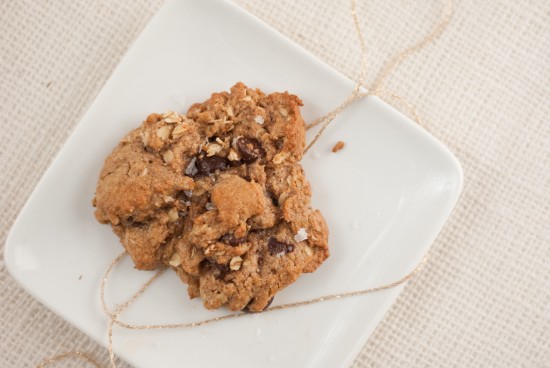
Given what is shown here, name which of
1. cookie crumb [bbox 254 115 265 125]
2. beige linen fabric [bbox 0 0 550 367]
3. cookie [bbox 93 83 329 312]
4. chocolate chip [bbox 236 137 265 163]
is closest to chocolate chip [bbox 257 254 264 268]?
cookie [bbox 93 83 329 312]

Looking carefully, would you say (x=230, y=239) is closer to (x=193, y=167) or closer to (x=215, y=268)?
(x=215, y=268)

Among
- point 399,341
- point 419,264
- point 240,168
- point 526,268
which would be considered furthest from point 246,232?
point 526,268

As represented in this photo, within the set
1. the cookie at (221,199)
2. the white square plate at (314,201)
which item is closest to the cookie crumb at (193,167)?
the cookie at (221,199)

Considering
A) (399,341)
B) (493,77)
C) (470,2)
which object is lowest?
(399,341)

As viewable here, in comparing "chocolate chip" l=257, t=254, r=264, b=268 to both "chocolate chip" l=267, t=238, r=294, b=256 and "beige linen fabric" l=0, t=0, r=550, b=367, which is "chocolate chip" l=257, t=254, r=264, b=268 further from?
"beige linen fabric" l=0, t=0, r=550, b=367

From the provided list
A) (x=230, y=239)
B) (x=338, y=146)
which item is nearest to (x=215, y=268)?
(x=230, y=239)

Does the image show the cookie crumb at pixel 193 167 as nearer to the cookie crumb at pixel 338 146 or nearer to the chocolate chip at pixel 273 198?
the chocolate chip at pixel 273 198

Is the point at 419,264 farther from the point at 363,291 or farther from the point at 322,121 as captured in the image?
the point at 322,121
